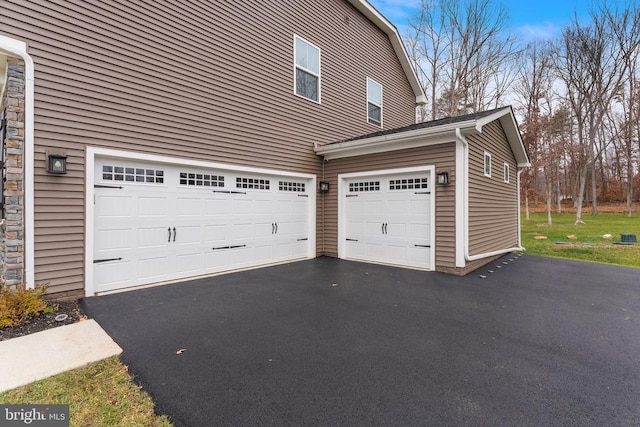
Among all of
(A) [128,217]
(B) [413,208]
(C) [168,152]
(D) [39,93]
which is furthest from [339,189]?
(D) [39,93]

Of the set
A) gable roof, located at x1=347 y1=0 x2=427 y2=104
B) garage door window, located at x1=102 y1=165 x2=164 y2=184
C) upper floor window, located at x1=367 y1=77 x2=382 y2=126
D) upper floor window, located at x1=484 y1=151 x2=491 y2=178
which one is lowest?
garage door window, located at x1=102 y1=165 x2=164 y2=184

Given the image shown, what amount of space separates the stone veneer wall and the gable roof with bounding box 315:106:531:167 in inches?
213

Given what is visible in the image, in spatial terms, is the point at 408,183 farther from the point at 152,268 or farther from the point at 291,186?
the point at 152,268

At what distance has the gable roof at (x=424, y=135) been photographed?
5668 millimetres

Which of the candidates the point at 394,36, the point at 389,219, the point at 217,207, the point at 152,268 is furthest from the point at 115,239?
the point at 394,36

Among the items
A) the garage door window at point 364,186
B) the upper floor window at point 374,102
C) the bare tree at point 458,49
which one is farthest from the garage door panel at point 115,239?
the bare tree at point 458,49

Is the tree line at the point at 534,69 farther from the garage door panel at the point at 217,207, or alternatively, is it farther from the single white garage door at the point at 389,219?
the garage door panel at the point at 217,207

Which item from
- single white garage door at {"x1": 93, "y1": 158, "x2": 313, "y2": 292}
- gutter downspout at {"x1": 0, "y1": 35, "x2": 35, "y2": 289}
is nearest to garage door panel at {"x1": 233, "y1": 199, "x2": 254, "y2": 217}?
single white garage door at {"x1": 93, "y1": 158, "x2": 313, "y2": 292}

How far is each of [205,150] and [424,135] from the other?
4.25 meters

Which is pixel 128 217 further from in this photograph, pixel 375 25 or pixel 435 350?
pixel 375 25

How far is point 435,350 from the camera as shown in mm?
2918

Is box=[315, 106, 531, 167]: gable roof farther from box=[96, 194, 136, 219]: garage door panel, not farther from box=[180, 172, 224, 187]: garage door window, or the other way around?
box=[96, 194, 136, 219]: garage door panel

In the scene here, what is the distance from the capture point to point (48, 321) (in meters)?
3.53

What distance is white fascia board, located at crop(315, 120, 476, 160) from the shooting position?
5.74m
